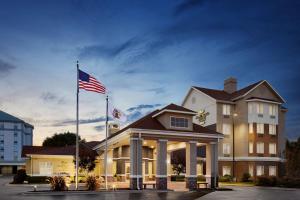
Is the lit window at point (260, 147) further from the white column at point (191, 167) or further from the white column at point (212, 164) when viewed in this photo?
the white column at point (191, 167)

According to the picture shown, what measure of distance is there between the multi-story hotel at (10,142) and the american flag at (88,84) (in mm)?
100578

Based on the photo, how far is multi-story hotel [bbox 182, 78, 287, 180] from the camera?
201ft

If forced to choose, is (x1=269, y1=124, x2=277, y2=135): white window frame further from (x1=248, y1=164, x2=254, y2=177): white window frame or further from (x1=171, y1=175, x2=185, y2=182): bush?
(x1=171, y1=175, x2=185, y2=182): bush

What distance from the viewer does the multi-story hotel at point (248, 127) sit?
61312 millimetres

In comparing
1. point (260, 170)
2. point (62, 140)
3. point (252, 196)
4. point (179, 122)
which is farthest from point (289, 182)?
point (62, 140)

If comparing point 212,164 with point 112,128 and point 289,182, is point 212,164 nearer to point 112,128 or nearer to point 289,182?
point 289,182

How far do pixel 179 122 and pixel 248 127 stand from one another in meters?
26.9

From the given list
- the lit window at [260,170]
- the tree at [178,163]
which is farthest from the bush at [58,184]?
the lit window at [260,170]

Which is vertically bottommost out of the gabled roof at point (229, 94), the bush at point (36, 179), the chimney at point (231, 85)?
the bush at point (36, 179)

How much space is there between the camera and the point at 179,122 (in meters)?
38.0

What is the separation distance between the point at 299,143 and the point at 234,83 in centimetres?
2603

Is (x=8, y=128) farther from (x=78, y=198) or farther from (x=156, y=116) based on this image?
(x=78, y=198)

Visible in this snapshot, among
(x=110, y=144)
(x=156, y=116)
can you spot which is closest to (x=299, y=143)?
(x=156, y=116)

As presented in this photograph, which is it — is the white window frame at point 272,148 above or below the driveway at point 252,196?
above
